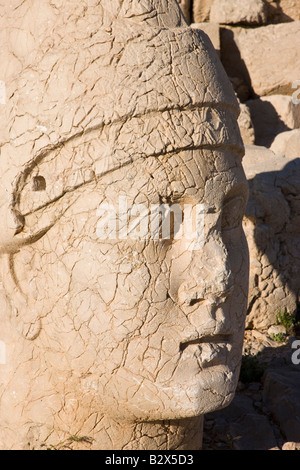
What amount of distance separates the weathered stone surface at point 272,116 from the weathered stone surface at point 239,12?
3.55 feet

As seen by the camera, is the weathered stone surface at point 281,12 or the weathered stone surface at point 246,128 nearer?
the weathered stone surface at point 246,128

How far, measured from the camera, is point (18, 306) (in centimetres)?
333

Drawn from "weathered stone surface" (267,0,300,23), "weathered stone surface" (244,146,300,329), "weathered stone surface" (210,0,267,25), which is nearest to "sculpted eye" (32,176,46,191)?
"weathered stone surface" (244,146,300,329)

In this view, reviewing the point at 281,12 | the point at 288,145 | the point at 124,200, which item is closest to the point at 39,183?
the point at 124,200

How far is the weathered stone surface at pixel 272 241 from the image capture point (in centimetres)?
566

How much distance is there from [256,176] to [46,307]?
310 cm

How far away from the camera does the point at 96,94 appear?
292 cm

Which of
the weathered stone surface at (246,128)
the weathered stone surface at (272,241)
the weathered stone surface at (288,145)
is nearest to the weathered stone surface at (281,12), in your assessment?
the weathered stone surface at (246,128)

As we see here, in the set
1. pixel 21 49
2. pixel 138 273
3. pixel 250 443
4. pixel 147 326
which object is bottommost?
pixel 250 443

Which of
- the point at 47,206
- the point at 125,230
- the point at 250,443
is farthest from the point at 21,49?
the point at 250,443

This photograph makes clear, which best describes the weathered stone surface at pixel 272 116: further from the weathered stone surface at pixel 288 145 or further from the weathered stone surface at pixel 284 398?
the weathered stone surface at pixel 284 398

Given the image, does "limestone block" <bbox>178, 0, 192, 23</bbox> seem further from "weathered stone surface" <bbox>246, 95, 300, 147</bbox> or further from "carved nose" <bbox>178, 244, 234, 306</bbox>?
"carved nose" <bbox>178, 244, 234, 306</bbox>

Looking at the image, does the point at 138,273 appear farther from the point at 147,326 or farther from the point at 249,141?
the point at 249,141

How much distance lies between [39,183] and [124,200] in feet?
1.47
